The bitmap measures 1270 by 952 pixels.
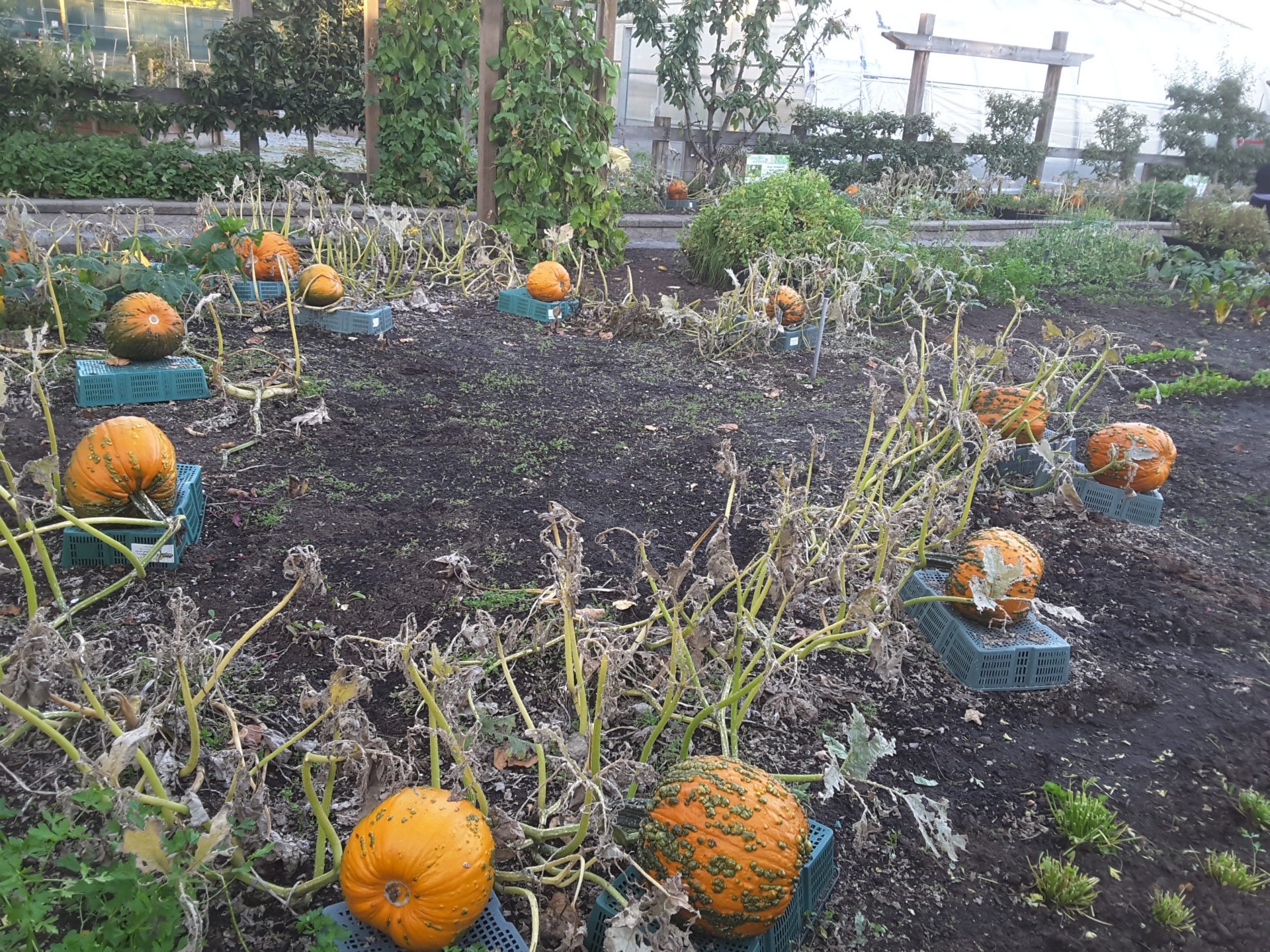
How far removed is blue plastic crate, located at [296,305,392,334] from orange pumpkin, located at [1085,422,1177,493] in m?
3.97

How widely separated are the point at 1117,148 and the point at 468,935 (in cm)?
1957

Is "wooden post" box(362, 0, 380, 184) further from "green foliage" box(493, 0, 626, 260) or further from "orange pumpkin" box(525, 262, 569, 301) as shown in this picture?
"orange pumpkin" box(525, 262, 569, 301)

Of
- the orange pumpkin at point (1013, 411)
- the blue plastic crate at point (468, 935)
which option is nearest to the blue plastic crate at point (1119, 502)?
the orange pumpkin at point (1013, 411)

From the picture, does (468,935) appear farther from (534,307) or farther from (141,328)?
(534,307)

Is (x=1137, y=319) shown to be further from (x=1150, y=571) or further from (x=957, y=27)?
(x=957, y=27)

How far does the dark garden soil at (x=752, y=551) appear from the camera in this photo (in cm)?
199

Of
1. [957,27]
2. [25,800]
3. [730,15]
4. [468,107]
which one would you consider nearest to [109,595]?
[25,800]

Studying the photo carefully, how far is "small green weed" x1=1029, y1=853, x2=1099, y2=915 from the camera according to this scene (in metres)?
1.91

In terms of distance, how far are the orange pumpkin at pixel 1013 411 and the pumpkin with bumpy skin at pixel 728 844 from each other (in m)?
2.48

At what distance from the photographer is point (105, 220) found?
24.6 ft

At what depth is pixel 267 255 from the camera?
536 centimetres

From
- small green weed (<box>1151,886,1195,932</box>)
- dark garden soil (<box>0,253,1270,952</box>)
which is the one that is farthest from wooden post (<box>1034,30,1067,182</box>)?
small green weed (<box>1151,886,1195,932</box>)

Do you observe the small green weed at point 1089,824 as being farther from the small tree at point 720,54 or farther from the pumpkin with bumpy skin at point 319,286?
the small tree at point 720,54

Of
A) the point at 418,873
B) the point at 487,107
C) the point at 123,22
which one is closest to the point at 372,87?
the point at 487,107
